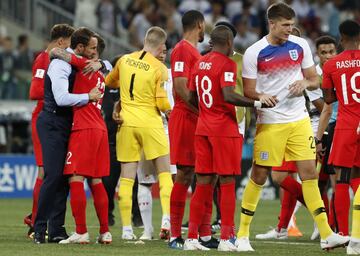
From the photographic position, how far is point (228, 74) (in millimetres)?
12508

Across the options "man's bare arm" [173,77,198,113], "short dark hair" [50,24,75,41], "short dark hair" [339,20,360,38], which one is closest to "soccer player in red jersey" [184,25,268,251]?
"man's bare arm" [173,77,198,113]

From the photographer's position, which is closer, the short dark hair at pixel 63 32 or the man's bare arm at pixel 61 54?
the man's bare arm at pixel 61 54

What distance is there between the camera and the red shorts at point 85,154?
13.2m

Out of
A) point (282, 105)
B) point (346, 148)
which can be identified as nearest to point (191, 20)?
point (282, 105)

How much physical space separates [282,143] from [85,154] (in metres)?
2.14

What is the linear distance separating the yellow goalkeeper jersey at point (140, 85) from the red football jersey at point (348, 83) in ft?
6.85

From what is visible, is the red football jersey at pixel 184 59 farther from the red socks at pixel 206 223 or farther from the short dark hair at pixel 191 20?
the red socks at pixel 206 223

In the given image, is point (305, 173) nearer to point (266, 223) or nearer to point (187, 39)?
point (187, 39)

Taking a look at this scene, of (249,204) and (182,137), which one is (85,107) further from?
(249,204)

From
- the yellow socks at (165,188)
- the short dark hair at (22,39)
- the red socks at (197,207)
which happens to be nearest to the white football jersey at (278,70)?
the red socks at (197,207)

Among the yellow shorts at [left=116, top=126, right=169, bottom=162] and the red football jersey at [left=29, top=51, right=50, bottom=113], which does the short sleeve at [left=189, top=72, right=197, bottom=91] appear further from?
the red football jersey at [left=29, top=51, right=50, bottom=113]

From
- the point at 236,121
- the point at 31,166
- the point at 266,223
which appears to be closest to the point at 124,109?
the point at 236,121

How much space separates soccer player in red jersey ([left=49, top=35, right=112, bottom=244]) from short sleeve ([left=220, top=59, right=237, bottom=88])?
61.6 inches

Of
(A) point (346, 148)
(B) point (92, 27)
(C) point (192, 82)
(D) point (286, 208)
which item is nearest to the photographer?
(C) point (192, 82)
